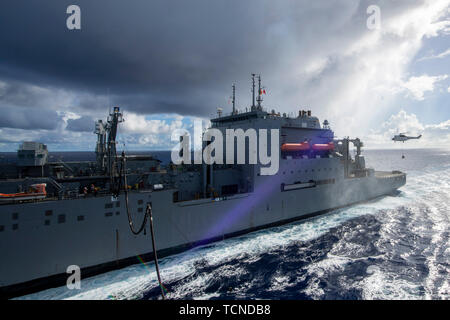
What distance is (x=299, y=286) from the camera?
12508 mm

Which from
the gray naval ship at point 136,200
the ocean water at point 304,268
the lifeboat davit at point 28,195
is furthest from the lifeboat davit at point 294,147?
the lifeboat davit at point 28,195

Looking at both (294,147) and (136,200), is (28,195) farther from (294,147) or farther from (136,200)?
(294,147)

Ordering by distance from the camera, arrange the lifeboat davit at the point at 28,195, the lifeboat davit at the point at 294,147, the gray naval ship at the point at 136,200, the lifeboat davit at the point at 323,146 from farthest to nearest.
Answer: the lifeboat davit at the point at 323,146
the lifeboat davit at the point at 294,147
the gray naval ship at the point at 136,200
the lifeboat davit at the point at 28,195

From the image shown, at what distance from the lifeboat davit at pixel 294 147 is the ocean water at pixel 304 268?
7.66 m

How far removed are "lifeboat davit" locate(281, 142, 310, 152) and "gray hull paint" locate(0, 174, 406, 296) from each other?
373 cm

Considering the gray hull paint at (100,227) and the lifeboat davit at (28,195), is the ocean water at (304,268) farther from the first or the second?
the lifeboat davit at (28,195)

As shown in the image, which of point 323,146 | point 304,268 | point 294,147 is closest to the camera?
point 304,268

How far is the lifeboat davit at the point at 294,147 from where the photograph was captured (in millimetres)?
22328

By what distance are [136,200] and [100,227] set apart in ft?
8.03

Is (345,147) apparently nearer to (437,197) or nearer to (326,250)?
(437,197)

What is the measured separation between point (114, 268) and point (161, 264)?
2.77m

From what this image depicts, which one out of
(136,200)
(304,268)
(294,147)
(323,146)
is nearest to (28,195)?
(136,200)

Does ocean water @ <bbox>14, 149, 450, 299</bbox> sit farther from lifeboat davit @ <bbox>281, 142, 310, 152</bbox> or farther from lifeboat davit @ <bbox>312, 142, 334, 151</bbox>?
lifeboat davit @ <bbox>312, 142, 334, 151</bbox>

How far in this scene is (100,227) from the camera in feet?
43.9
